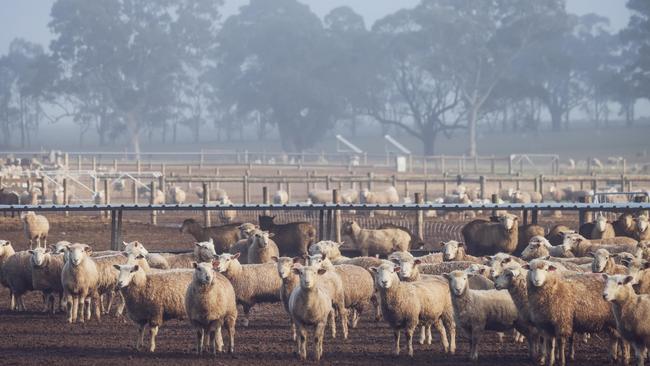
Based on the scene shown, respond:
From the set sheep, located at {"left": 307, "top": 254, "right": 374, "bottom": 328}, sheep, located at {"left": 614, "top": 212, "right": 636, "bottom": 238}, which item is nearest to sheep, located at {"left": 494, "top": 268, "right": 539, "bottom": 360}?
sheep, located at {"left": 307, "top": 254, "right": 374, "bottom": 328}

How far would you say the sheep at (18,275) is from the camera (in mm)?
17094

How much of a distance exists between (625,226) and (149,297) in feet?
36.3

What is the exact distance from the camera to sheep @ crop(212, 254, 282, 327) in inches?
609

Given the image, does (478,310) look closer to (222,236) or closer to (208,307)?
(208,307)

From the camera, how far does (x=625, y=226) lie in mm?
21719

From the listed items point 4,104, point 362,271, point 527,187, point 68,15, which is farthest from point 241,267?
point 4,104

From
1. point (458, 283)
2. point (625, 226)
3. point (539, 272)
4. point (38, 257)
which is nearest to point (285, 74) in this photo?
point (625, 226)

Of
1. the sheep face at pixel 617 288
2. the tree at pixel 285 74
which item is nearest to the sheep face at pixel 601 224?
the sheep face at pixel 617 288

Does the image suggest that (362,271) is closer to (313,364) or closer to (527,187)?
(313,364)

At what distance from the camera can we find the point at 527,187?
164 feet

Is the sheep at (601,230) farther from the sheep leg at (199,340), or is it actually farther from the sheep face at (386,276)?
A: the sheep leg at (199,340)

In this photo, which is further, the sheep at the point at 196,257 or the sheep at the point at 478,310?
the sheep at the point at 196,257

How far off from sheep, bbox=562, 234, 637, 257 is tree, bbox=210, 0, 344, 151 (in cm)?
5892

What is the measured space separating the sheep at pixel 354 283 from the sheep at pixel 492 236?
234 inches
